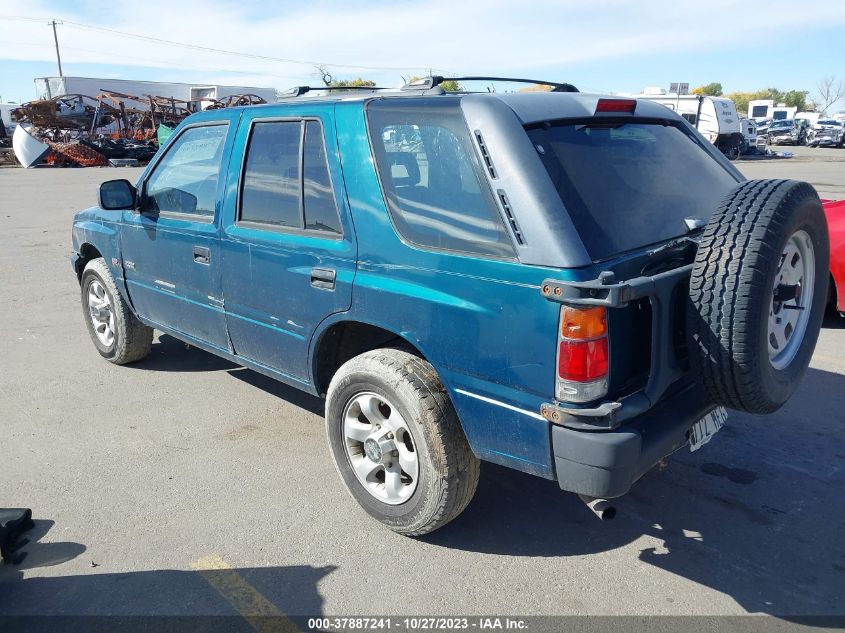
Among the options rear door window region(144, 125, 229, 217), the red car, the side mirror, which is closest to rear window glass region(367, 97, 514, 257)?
rear door window region(144, 125, 229, 217)

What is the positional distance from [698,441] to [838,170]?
91.6 feet

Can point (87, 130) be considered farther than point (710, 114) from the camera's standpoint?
Yes

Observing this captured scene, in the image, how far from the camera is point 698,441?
2.82m

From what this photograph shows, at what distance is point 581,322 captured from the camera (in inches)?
93.2

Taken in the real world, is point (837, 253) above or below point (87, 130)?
below

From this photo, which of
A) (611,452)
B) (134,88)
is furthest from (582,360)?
(134,88)

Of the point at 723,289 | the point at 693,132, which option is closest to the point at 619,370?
the point at 723,289

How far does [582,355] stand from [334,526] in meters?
1.56

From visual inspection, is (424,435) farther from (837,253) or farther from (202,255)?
(837,253)

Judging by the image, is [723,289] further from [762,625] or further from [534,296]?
[762,625]

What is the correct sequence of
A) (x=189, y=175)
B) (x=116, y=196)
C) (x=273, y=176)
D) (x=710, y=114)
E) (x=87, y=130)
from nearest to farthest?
(x=273, y=176) → (x=189, y=175) → (x=116, y=196) → (x=710, y=114) → (x=87, y=130)

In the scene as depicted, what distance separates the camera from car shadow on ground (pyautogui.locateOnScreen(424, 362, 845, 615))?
2.84 metres

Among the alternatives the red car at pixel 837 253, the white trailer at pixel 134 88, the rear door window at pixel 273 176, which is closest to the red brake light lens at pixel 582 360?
the rear door window at pixel 273 176

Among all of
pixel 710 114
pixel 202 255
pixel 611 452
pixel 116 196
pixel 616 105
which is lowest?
pixel 611 452
